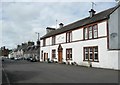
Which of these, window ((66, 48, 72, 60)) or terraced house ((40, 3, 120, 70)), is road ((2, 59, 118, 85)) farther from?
window ((66, 48, 72, 60))

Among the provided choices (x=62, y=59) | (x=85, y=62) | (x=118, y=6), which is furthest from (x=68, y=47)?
(x=118, y=6)

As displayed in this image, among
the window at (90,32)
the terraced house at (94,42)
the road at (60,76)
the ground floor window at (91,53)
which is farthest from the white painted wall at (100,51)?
the road at (60,76)

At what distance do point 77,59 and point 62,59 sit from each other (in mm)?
6715

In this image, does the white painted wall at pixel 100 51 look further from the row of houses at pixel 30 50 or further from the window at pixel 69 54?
the row of houses at pixel 30 50

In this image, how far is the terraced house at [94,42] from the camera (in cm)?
2369

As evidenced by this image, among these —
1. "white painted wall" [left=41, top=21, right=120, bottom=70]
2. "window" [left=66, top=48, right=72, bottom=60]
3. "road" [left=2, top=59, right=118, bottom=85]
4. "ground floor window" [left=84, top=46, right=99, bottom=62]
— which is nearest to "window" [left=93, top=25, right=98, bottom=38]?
"white painted wall" [left=41, top=21, right=120, bottom=70]

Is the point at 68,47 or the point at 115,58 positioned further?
the point at 68,47

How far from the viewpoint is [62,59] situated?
3719 centimetres

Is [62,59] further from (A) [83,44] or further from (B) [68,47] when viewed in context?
(A) [83,44]

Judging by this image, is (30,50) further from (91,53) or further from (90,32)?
(91,53)

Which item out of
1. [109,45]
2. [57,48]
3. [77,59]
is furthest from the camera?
[57,48]

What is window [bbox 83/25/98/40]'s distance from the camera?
27130mm

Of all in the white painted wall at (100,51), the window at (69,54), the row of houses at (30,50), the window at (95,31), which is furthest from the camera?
the row of houses at (30,50)

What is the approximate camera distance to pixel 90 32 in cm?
2833
